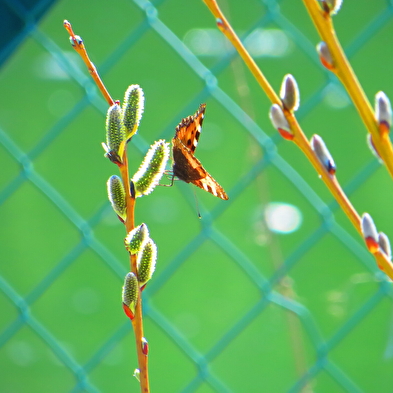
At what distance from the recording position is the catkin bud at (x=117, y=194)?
0.22 m

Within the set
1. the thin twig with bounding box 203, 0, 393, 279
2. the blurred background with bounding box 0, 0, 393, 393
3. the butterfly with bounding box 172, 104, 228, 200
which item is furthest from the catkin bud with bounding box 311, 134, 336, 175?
the blurred background with bounding box 0, 0, 393, 393

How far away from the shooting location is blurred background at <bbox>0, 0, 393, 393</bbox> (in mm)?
987

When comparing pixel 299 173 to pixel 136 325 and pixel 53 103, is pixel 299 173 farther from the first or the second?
pixel 136 325

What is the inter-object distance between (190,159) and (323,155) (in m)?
0.15

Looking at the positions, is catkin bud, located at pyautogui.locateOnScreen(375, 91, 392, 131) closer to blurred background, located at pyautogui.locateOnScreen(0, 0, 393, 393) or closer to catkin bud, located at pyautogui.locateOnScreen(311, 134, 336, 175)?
catkin bud, located at pyautogui.locateOnScreen(311, 134, 336, 175)

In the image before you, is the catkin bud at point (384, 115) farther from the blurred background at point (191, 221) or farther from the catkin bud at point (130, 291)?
the blurred background at point (191, 221)

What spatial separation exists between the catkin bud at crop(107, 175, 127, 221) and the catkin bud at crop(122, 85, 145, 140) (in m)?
0.02

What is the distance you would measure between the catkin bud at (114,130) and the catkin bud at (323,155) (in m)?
0.07

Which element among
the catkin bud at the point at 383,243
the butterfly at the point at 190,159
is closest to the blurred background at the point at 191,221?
the butterfly at the point at 190,159

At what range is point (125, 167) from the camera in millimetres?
218

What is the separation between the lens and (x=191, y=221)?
3.35ft

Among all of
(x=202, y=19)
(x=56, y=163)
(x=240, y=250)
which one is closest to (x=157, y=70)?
(x=202, y=19)

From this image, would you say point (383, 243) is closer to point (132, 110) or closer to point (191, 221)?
point (132, 110)

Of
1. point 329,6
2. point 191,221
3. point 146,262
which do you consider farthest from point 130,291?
point 191,221
